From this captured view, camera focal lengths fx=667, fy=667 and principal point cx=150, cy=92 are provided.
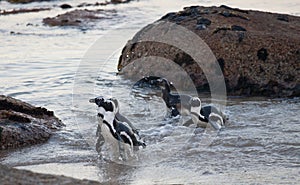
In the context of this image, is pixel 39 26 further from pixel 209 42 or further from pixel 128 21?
pixel 209 42

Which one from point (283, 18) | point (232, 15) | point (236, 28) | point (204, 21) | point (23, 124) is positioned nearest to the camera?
point (23, 124)

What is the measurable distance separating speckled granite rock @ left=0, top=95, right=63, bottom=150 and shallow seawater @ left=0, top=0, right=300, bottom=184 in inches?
5.3

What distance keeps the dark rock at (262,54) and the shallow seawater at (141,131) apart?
77cm

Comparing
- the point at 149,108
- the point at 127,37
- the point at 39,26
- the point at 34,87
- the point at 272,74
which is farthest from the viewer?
the point at 39,26

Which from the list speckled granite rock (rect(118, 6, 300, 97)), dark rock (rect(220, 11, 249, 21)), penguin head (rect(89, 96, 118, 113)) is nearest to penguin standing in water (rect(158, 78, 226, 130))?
penguin head (rect(89, 96, 118, 113))

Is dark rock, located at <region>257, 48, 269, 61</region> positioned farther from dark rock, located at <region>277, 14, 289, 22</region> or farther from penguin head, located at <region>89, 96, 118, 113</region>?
penguin head, located at <region>89, 96, 118, 113</region>

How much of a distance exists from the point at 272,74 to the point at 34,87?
3796 mm

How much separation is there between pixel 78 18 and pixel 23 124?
509 inches

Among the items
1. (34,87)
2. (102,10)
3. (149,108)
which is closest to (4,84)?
(34,87)

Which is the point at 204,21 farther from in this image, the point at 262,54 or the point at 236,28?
the point at 262,54

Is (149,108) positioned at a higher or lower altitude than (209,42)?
lower

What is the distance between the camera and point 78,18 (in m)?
20.3

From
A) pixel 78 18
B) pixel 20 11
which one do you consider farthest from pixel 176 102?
pixel 20 11

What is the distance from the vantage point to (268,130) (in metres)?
8.00
